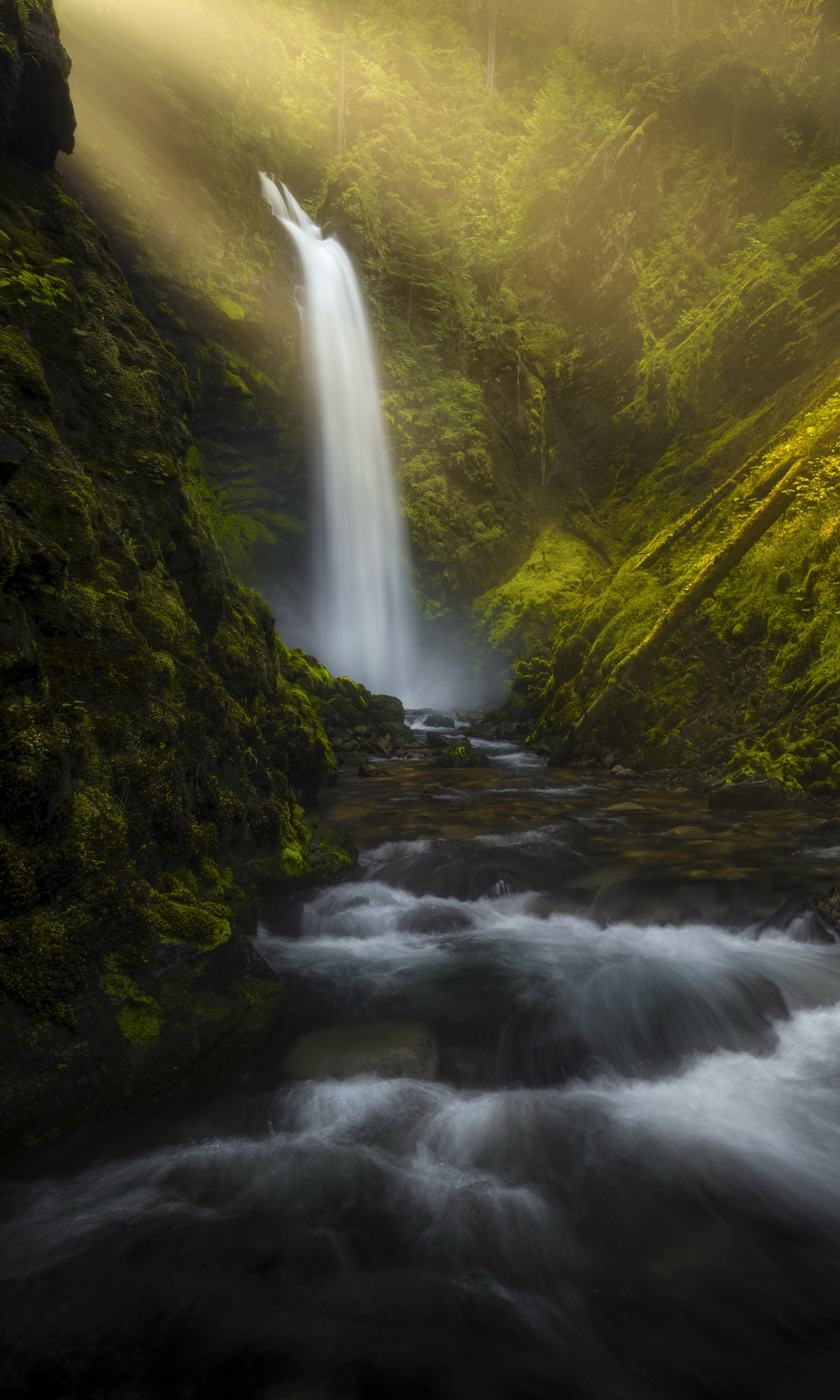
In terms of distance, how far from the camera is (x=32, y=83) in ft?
20.6

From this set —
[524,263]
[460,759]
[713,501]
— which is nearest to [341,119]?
[524,263]

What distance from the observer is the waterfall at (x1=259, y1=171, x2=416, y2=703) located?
34.4m

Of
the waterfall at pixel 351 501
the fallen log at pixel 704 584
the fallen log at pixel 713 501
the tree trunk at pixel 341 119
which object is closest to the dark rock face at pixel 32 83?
the fallen log at pixel 704 584

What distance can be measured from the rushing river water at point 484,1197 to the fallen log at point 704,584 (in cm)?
1010

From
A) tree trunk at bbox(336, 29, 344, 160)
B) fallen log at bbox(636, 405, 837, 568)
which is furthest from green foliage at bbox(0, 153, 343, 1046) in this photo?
tree trunk at bbox(336, 29, 344, 160)

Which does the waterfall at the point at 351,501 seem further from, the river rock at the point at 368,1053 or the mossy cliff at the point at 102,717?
the river rock at the point at 368,1053

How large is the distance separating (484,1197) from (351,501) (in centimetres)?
3468

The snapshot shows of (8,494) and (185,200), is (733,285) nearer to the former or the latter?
(185,200)

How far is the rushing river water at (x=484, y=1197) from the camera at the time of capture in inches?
110

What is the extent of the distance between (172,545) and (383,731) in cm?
1580

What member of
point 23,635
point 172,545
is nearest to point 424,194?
point 172,545

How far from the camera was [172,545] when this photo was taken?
283 inches

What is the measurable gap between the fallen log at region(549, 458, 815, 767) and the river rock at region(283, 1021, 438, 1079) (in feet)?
43.2

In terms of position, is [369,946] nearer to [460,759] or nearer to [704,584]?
[460,759]
